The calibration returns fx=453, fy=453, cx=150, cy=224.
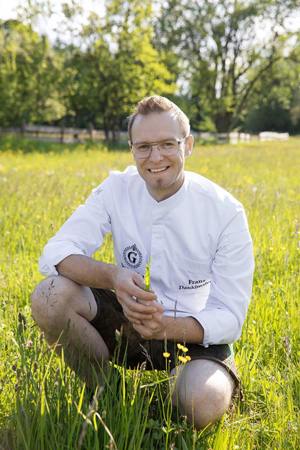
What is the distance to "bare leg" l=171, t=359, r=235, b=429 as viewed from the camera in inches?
80.4

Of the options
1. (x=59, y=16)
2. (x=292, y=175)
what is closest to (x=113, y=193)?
(x=292, y=175)

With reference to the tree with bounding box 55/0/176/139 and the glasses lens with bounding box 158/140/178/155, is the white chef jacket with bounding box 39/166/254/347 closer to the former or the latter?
the glasses lens with bounding box 158/140/178/155

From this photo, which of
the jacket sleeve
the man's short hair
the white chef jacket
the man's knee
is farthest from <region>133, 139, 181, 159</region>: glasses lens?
the man's knee

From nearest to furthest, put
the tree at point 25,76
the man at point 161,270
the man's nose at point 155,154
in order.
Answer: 1. the man at point 161,270
2. the man's nose at point 155,154
3. the tree at point 25,76

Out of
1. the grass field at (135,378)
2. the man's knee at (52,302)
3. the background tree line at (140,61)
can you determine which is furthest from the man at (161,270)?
the background tree line at (140,61)

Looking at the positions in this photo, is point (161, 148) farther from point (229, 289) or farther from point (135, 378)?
A: point (135, 378)

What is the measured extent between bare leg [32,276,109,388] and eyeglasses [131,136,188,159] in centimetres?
80

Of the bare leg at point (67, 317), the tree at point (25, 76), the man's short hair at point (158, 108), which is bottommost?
the bare leg at point (67, 317)

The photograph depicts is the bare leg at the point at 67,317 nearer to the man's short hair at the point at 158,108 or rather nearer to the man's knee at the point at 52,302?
the man's knee at the point at 52,302

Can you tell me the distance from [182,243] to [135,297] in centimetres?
52

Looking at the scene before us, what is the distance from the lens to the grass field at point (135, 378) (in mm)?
1695

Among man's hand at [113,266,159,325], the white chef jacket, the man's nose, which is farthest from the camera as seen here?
the man's nose

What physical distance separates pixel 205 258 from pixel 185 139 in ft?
2.23

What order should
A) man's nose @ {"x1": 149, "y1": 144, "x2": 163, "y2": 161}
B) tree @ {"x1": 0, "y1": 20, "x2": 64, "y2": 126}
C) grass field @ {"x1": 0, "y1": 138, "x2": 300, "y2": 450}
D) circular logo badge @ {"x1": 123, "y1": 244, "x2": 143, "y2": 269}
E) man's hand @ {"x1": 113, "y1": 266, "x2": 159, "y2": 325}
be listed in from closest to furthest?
grass field @ {"x1": 0, "y1": 138, "x2": 300, "y2": 450} < man's hand @ {"x1": 113, "y1": 266, "x2": 159, "y2": 325} < man's nose @ {"x1": 149, "y1": 144, "x2": 163, "y2": 161} < circular logo badge @ {"x1": 123, "y1": 244, "x2": 143, "y2": 269} < tree @ {"x1": 0, "y1": 20, "x2": 64, "y2": 126}
